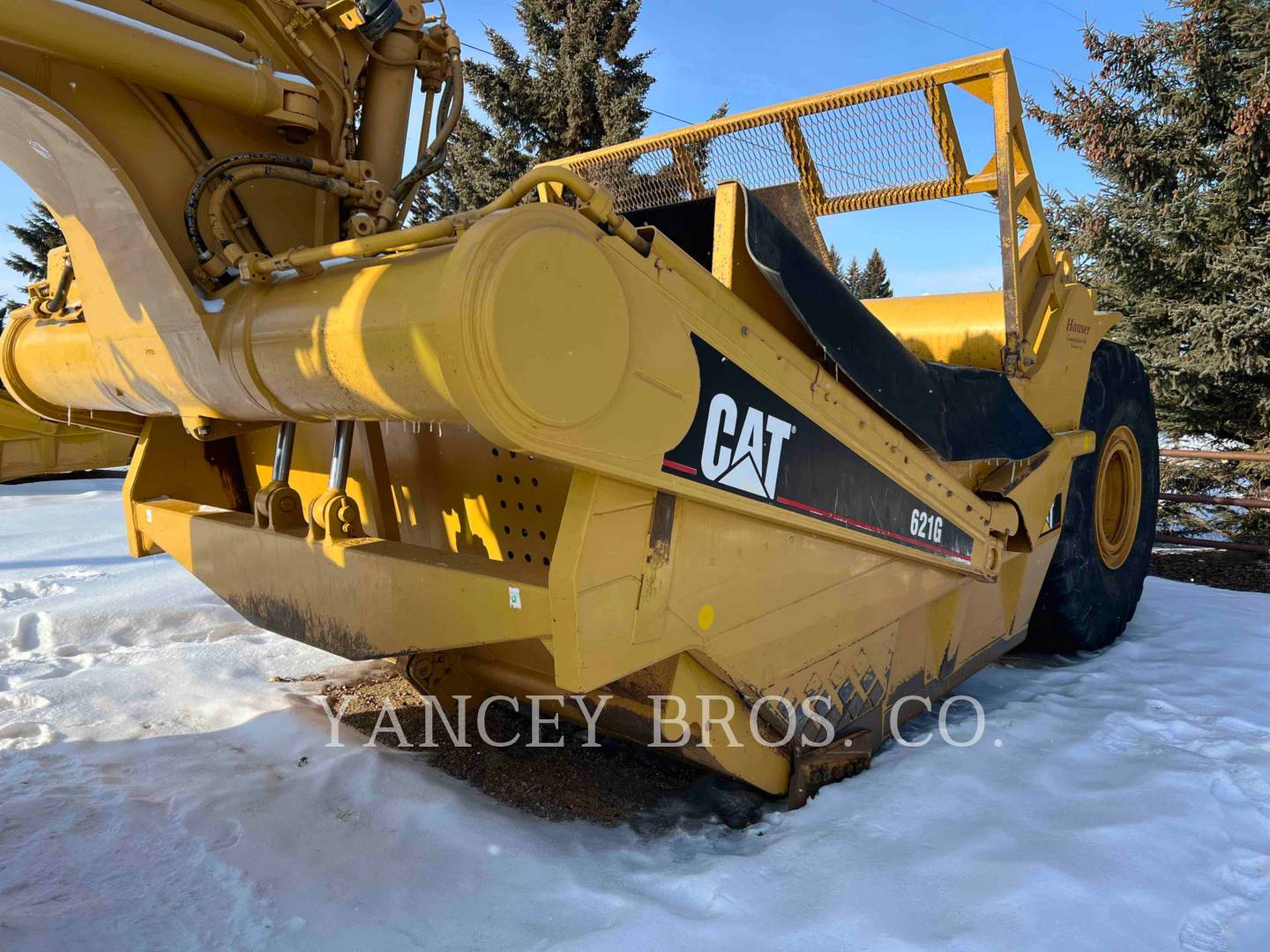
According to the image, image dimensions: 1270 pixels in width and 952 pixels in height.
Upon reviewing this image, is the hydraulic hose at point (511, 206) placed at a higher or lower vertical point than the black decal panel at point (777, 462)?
higher

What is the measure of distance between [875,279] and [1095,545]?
51.8 m

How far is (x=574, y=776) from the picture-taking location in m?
3.06

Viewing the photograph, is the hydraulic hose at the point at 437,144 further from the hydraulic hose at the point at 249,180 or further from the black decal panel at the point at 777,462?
the black decal panel at the point at 777,462

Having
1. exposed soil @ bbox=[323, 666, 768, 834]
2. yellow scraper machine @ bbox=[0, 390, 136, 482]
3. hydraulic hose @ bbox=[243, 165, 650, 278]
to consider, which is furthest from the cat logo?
yellow scraper machine @ bbox=[0, 390, 136, 482]

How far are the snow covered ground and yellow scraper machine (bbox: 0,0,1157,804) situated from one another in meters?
0.36

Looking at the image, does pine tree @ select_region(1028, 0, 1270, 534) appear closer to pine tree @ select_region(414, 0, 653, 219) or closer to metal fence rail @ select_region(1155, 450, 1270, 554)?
metal fence rail @ select_region(1155, 450, 1270, 554)

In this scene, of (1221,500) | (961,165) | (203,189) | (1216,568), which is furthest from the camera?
(1216,568)

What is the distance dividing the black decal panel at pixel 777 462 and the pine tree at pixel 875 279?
1884 inches

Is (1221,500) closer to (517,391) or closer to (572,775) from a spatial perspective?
(572,775)

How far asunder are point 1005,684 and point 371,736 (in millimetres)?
2757

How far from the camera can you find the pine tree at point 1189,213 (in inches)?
335

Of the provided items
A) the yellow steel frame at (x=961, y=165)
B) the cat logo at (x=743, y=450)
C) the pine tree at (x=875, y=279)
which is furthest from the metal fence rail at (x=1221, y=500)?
the pine tree at (x=875, y=279)

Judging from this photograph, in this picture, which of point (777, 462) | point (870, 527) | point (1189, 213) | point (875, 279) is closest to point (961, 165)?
point (870, 527)

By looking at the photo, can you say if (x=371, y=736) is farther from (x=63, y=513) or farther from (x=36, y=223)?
(x=36, y=223)
